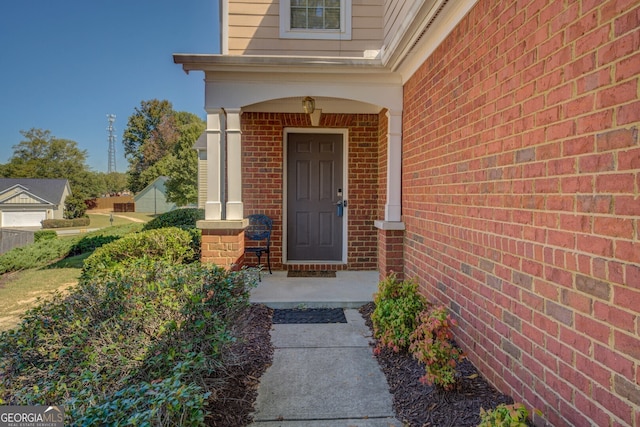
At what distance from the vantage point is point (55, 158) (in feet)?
139

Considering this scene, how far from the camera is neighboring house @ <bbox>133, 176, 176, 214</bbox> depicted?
3412cm

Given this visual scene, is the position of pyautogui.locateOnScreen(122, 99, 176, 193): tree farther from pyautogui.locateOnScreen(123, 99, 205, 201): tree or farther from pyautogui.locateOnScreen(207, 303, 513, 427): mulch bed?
pyautogui.locateOnScreen(207, 303, 513, 427): mulch bed

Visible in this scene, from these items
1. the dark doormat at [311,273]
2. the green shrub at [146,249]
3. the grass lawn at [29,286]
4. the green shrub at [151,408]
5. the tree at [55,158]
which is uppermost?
the tree at [55,158]

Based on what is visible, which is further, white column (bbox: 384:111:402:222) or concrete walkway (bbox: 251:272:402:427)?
white column (bbox: 384:111:402:222)

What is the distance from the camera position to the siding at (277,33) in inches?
205

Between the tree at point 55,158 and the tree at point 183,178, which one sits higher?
the tree at point 55,158

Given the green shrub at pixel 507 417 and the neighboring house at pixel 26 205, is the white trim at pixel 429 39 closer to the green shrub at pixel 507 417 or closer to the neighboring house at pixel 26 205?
the green shrub at pixel 507 417

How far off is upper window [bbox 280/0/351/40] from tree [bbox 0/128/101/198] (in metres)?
41.3

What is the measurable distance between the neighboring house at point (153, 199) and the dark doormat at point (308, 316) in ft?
108

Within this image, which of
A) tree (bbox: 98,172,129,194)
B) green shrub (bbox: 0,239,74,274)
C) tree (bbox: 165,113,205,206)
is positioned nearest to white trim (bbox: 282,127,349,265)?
green shrub (bbox: 0,239,74,274)

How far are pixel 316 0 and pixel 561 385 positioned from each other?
18.1 feet

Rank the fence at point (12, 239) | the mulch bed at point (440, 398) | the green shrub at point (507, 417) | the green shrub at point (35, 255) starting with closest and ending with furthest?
1. the green shrub at point (507, 417)
2. the mulch bed at point (440, 398)
3. the green shrub at point (35, 255)
4. the fence at point (12, 239)

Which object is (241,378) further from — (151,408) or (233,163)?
(233,163)
